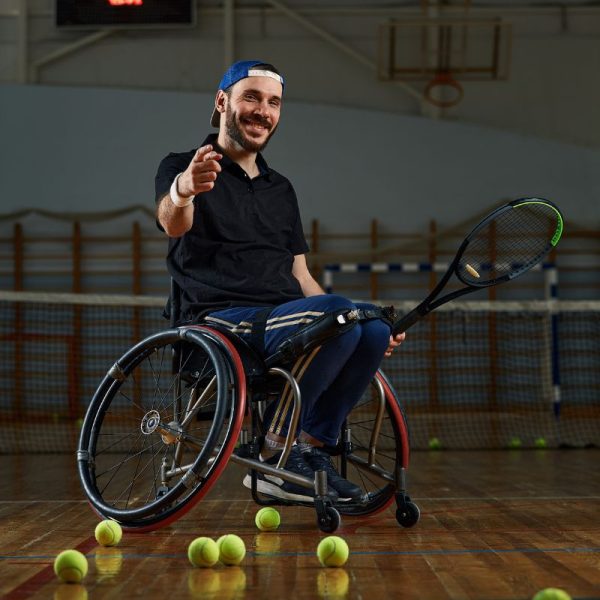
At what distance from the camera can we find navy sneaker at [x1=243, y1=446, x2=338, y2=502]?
2713mm

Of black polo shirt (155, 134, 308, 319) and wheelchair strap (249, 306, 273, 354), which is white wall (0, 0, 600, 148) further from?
wheelchair strap (249, 306, 273, 354)

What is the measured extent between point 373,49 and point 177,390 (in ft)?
29.4

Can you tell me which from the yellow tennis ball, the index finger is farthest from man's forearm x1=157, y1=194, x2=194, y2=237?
the yellow tennis ball

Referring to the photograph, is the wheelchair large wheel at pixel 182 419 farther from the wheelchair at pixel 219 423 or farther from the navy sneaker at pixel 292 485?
the navy sneaker at pixel 292 485

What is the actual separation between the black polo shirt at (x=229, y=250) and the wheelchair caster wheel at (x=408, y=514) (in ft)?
2.36

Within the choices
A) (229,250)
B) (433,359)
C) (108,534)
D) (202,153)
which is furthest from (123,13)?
(108,534)

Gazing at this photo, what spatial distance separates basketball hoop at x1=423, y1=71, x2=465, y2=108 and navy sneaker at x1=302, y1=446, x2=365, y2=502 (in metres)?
7.82

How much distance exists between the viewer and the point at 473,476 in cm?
465

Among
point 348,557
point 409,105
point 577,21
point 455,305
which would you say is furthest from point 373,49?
point 348,557

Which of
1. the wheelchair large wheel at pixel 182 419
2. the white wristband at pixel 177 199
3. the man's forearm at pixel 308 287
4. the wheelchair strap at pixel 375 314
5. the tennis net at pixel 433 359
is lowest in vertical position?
the tennis net at pixel 433 359

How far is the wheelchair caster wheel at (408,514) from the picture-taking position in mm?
2842

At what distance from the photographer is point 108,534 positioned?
253cm

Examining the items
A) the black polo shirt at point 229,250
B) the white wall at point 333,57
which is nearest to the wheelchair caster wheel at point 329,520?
the black polo shirt at point 229,250

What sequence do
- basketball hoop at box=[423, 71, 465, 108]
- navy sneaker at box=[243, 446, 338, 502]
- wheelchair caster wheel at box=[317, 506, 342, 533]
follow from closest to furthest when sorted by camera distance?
wheelchair caster wheel at box=[317, 506, 342, 533] → navy sneaker at box=[243, 446, 338, 502] → basketball hoop at box=[423, 71, 465, 108]
